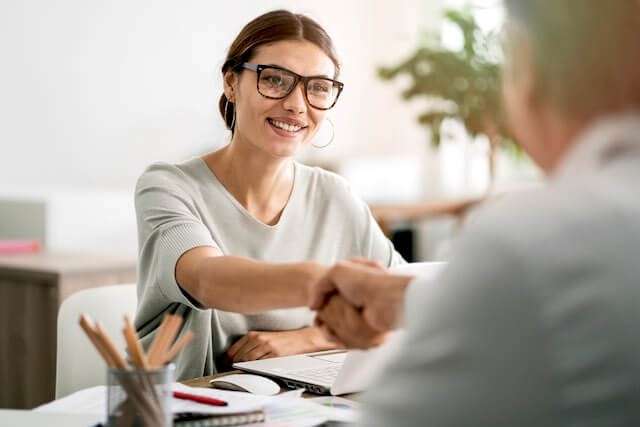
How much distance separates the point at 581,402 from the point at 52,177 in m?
3.63

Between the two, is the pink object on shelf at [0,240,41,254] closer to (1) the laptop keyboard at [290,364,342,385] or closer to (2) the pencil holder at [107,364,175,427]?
(1) the laptop keyboard at [290,364,342,385]

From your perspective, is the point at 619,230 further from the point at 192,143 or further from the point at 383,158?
the point at 383,158

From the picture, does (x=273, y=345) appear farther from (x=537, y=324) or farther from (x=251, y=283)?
(x=537, y=324)

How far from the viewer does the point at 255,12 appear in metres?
5.14

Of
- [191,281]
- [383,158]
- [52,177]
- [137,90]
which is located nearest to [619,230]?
[191,281]

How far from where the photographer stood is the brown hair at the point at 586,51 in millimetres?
597

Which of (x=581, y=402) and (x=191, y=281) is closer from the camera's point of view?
(x=581, y=402)

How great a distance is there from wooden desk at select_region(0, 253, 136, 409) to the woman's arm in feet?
4.17

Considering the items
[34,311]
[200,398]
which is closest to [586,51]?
[200,398]

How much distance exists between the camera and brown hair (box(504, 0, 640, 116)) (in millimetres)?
597

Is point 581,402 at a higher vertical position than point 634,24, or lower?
lower

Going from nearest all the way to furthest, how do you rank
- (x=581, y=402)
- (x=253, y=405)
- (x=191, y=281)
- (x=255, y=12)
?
(x=581, y=402)
(x=253, y=405)
(x=191, y=281)
(x=255, y=12)

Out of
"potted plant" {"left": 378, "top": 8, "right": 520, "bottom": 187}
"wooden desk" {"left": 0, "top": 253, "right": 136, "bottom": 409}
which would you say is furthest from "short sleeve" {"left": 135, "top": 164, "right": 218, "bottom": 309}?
"potted plant" {"left": 378, "top": 8, "right": 520, "bottom": 187}

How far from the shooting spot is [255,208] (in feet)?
6.30
